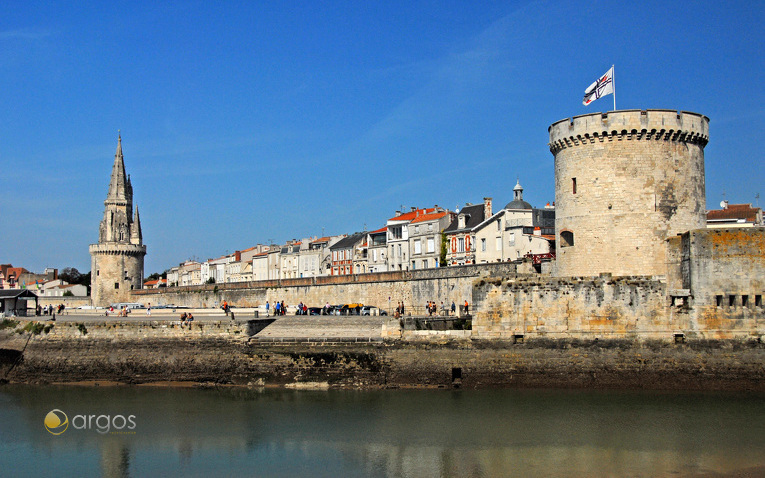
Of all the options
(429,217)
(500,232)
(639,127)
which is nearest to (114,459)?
(639,127)

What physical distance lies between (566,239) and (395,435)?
1037cm

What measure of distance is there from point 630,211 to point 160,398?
15952 mm

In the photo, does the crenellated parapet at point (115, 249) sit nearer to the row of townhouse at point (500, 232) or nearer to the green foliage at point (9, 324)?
the row of townhouse at point (500, 232)

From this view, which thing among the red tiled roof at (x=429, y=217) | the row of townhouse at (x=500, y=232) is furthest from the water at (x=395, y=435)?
the red tiled roof at (x=429, y=217)

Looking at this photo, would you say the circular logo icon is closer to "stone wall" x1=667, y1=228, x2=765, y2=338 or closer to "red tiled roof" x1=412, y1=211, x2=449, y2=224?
"stone wall" x1=667, y1=228, x2=765, y2=338

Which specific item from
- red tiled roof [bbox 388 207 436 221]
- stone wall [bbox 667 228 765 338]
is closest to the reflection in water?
stone wall [bbox 667 228 765 338]

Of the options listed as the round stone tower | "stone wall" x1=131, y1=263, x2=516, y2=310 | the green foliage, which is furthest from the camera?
"stone wall" x1=131, y1=263, x2=516, y2=310

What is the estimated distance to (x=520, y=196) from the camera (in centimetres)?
5016

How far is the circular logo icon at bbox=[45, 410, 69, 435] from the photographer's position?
20.9 meters

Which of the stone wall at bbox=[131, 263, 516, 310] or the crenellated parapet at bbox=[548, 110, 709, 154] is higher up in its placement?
the crenellated parapet at bbox=[548, 110, 709, 154]

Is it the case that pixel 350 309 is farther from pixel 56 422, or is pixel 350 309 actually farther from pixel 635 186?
pixel 56 422

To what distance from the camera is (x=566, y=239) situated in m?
26.2

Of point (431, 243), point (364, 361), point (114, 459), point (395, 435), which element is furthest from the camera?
point (431, 243)

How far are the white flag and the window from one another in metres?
4.48
